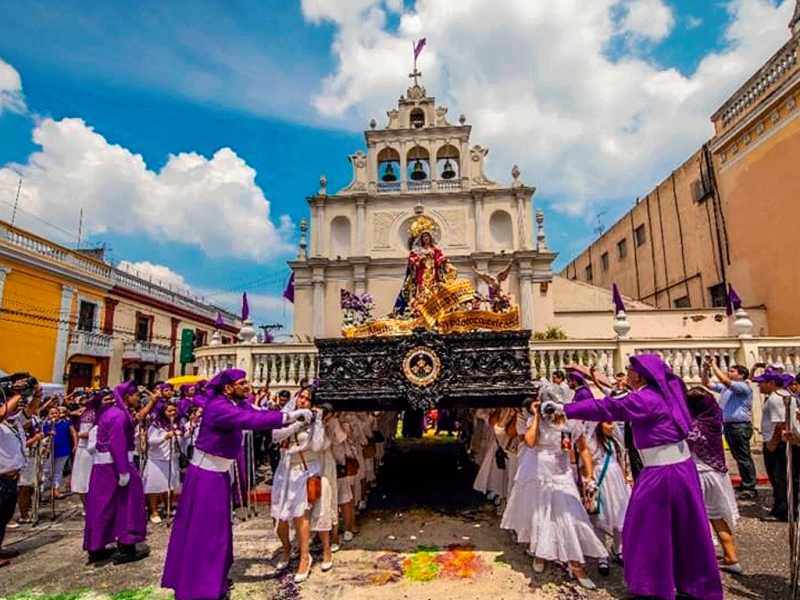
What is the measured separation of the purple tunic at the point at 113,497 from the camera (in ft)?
15.4

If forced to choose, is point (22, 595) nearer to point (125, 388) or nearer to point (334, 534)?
point (125, 388)

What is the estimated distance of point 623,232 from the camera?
2345 centimetres

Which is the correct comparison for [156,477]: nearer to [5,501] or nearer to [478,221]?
[5,501]

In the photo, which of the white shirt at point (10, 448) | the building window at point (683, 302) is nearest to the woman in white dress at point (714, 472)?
the white shirt at point (10, 448)

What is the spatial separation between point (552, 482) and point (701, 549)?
1225 millimetres

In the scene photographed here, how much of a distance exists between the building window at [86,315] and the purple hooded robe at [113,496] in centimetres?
1689

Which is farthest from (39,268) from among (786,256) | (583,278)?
(583,278)

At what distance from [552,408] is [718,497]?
201cm

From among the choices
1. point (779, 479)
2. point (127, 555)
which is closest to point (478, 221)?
point (779, 479)

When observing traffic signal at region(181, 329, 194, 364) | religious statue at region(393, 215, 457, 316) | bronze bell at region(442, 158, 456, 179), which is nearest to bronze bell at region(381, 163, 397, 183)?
bronze bell at region(442, 158, 456, 179)

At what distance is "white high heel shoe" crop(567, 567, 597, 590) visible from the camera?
153 inches

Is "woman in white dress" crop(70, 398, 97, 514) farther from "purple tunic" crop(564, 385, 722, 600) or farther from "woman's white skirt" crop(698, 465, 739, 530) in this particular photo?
"woman's white skirt" crop(698, 465, 739, 530)

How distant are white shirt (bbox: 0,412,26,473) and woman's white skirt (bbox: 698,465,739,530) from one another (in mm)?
7282

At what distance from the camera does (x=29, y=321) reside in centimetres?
1620
